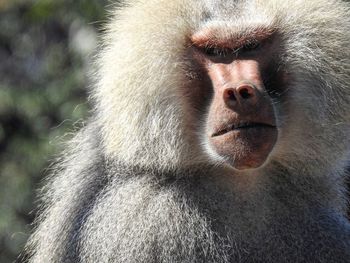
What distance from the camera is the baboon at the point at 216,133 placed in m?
3.64

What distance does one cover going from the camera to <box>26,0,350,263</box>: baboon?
3641 millimetres

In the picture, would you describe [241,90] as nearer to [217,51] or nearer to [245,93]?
[245,93]

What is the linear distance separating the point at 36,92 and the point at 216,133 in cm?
424

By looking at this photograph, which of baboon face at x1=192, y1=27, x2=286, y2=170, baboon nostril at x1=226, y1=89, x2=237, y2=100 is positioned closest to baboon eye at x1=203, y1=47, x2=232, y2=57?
baboon face at x1=192, y1=27, x2=286, y2=170

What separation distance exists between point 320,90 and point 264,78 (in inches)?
9.8

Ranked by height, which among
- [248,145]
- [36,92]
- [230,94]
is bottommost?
[36,92]

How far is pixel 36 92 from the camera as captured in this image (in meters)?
7.54

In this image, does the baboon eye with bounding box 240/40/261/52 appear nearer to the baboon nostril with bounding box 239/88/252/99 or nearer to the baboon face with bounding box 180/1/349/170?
the baboon face with bounding box 180/1/349/170

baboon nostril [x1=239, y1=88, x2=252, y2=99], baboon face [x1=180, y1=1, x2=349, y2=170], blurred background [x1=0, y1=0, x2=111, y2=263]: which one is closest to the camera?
baboon nostril [x1=239, y1=88, x2=252, y2=99]

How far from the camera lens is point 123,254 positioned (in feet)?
12.2

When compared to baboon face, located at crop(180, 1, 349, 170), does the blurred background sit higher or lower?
Answer: lower

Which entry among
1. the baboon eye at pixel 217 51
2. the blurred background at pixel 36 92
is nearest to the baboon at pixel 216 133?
the baboon eye at pixel 217 51

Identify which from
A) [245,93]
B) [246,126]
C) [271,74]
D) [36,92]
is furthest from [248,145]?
[36,92]

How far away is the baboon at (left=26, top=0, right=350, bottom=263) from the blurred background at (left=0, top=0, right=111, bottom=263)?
10.6ft
